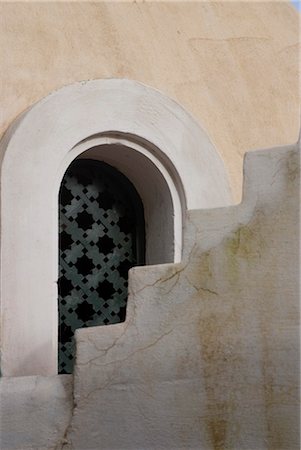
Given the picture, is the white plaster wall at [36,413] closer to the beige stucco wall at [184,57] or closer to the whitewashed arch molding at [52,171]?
the whitewashed arch molding at [52,171]

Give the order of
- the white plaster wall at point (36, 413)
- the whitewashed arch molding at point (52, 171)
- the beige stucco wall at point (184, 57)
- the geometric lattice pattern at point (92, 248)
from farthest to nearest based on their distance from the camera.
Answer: the geometric lattice pattern at point (92, 248) → the beige stucco wall at point (184, 57) → the whitewashed arch molding at point (52, 171) → the white plaster wall at point (36, 413)

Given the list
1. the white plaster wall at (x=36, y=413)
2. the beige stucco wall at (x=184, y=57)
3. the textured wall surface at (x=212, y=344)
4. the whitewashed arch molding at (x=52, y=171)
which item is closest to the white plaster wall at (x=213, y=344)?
the textured wall surface at (x=212, y=344)

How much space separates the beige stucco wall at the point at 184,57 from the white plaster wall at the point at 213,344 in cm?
173

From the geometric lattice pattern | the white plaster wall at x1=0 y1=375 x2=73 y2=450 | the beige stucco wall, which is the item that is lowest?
the white plaster wall at x1=0 y1=375 x2=73 y2=450

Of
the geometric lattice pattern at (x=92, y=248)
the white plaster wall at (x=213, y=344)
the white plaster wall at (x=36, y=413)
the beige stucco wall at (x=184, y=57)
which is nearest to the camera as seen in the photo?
the white plaster wall at (x=213, y=344)

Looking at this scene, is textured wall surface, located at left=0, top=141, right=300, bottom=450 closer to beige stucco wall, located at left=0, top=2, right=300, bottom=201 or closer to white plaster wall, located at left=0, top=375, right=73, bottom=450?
white plaster wall, located at left=0, top=375, right=73, bottom=450

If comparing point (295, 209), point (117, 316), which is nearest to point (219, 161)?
point (117, 316)

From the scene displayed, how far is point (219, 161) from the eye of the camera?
8461 millimetres

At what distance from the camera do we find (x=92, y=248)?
8273mm

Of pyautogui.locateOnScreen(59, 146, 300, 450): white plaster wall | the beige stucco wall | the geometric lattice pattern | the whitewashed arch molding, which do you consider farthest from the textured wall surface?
the beige stucco wall

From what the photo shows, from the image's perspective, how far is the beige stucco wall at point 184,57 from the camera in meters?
7.85

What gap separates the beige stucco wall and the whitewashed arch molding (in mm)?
117

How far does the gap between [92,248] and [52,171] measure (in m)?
0.68

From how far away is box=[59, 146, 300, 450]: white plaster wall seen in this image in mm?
6203
